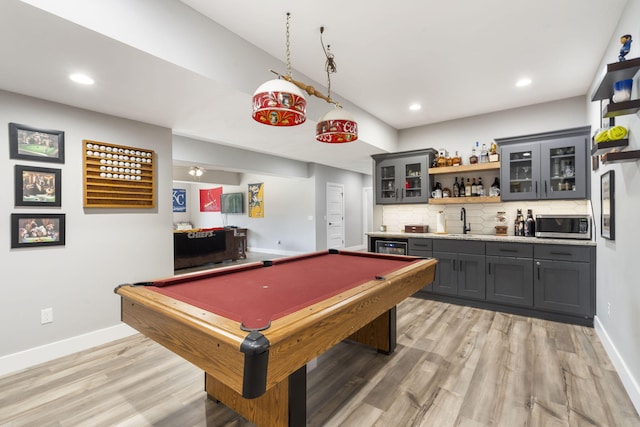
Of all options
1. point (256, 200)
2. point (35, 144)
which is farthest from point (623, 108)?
point (256, 200)

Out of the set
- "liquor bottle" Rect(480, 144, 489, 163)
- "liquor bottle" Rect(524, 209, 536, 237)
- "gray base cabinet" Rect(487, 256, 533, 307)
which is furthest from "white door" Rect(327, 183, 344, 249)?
"liquor bottle" Rect(524, 209, 536, 237)

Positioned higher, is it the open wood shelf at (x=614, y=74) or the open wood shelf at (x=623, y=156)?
the open wood shelf at (x=614, y=74)

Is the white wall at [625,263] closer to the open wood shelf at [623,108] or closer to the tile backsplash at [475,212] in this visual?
the open wood shelf at [623,108]

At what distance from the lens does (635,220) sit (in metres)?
1.96

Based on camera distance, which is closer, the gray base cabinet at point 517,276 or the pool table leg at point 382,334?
the pool table leg at point 382,334

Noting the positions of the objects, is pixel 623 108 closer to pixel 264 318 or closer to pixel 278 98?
pixel 278 98

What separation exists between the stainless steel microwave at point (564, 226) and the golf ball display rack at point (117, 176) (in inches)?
182

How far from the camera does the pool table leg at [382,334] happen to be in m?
2.62

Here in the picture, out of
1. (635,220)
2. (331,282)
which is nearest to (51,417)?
(331,282)

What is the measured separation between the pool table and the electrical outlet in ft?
5.02

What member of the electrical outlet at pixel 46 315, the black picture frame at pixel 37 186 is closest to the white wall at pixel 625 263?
the black picture frame at pixel 37 186

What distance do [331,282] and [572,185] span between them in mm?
3424

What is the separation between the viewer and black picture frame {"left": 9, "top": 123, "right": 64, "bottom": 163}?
2.47m

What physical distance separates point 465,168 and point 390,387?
3.19 meters
